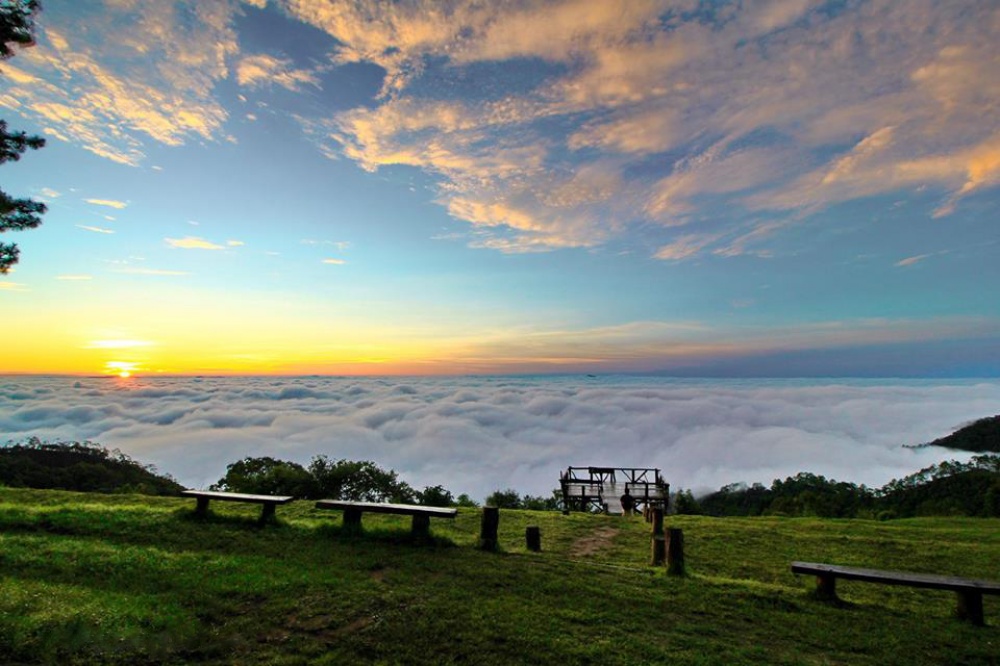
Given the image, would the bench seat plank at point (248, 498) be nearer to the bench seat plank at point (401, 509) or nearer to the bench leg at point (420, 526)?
the bench seat plank at point (401, 509)

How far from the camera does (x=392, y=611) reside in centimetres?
510

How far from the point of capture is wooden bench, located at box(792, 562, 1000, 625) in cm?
577

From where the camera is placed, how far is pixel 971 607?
19.1 feet

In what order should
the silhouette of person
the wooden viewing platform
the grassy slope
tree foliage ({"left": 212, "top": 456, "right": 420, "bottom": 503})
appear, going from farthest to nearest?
Result: tree foliage ({"left": 212, "top": 456, "right": 420, "bottom": 503}) < the wooden viewing platform < the silhouette of person < the grassy slope

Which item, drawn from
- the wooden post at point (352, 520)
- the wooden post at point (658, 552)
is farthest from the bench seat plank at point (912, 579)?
the wooden post at point (352, 520)

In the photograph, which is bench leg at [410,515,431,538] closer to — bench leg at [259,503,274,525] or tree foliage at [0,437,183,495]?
bench leg at [259,503,274,525]

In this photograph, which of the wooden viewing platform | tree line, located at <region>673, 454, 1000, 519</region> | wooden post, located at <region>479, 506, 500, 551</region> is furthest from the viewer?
tree line, located at <region>673, 454, 1000, 519</region>

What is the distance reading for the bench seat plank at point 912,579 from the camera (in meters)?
5.75

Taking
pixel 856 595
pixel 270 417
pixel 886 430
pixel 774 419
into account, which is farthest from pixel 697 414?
pixel 856 595

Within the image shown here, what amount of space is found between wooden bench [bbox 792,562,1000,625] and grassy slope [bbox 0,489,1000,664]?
0.25 meters

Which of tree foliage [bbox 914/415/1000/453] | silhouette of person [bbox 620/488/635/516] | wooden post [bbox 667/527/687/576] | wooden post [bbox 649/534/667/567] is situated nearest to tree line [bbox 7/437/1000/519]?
silhouette of person [bbox 620/488/635/516]

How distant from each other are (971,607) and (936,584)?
0.50 metres

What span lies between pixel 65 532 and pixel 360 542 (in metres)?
5.22

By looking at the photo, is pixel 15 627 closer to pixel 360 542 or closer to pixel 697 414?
pixel 360 542
